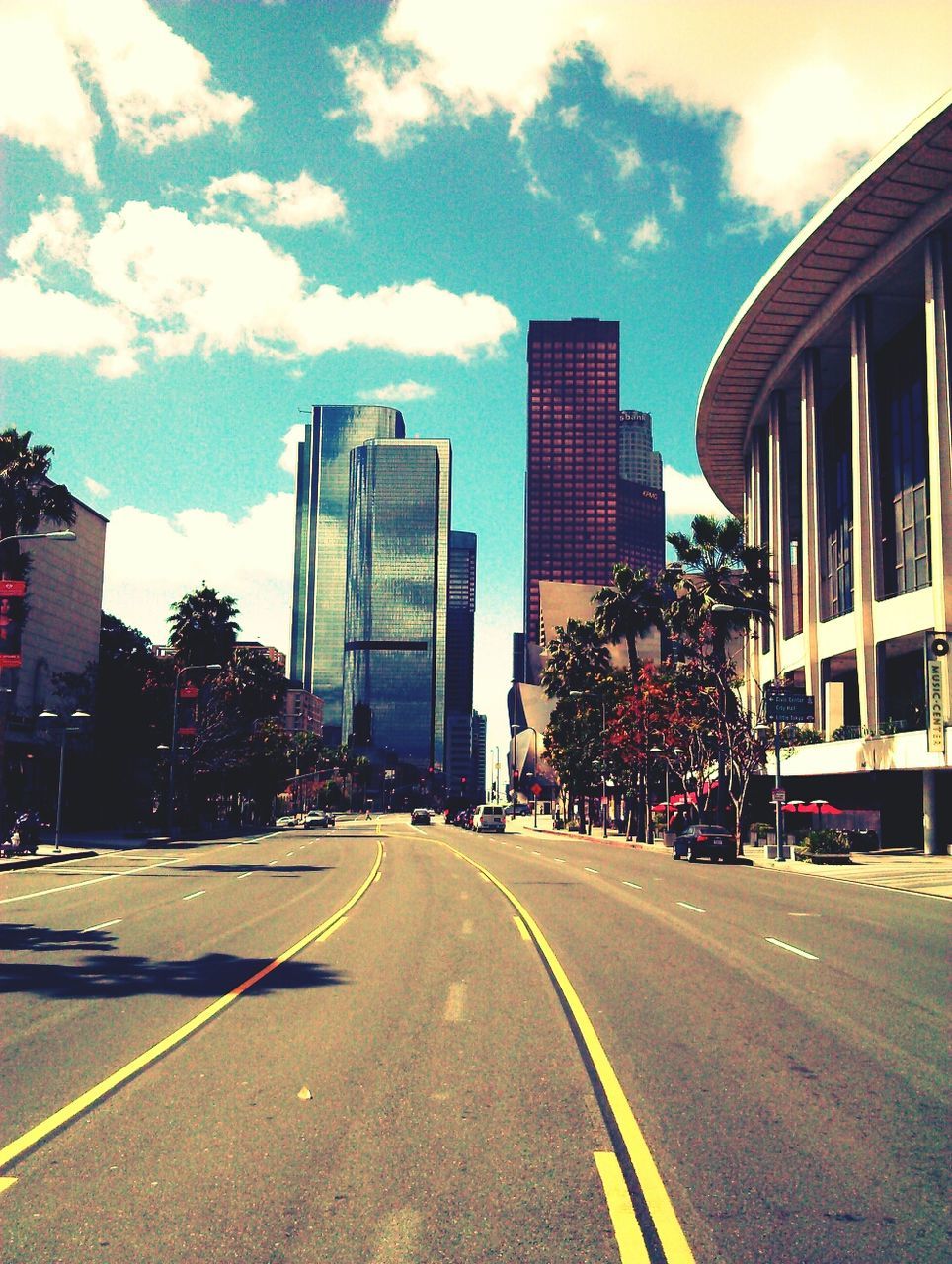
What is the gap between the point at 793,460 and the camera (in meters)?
74.2

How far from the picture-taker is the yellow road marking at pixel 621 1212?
467 centimetres

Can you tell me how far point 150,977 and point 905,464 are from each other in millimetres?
51915

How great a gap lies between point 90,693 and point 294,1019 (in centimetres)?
6364

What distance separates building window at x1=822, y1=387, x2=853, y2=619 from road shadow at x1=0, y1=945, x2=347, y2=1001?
53750mm

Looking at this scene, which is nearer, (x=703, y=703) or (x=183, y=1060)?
(x=183, y=1060)

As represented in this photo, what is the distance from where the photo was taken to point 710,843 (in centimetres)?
4156

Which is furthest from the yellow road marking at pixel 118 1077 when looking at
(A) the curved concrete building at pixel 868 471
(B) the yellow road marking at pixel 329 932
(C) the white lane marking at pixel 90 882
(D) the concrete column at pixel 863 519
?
(D) the concrete column at pixel 863 519

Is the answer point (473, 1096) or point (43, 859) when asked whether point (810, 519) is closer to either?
point (43, 859)

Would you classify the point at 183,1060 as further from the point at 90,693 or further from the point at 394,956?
the point at 90,693

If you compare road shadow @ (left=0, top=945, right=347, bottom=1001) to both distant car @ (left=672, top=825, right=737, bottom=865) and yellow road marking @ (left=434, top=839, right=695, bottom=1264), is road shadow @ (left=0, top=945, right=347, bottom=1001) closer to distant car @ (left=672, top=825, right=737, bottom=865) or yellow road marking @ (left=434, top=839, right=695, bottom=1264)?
yellow road marking @ (left=434, top=839, right=695, bottom=1264)

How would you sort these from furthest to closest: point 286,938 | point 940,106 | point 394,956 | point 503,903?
point 940,106, point 503,903, point 286,938, point 394,956

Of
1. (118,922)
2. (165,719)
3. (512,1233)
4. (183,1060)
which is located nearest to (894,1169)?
(512,1233)

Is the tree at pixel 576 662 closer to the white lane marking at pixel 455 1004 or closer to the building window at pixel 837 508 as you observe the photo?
the building window at pixel 837 508

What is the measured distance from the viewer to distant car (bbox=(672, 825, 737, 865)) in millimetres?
41469
